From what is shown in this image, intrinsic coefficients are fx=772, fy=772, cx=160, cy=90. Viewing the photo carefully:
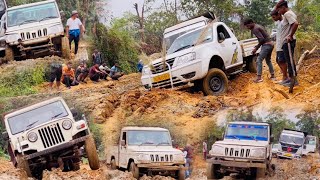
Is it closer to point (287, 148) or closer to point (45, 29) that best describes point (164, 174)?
point (287, 148)

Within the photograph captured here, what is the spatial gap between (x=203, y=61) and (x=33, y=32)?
2537 millimetres

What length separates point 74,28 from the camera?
954 cm

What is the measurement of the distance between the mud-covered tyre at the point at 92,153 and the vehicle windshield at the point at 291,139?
6.00ft

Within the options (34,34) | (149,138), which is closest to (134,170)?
(149,138)

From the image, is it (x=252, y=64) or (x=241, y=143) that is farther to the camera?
(x=252, y=64)

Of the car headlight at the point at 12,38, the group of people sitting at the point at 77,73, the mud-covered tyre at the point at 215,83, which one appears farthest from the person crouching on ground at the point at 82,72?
A: the car headlight at the point at 12,38

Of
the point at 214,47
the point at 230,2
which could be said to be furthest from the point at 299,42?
the point at 230,2

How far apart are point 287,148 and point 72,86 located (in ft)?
7.67

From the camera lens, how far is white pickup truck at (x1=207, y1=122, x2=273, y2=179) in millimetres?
7160

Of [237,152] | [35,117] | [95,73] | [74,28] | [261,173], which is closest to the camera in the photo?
[261,173]

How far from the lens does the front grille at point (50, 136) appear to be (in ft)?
24.4

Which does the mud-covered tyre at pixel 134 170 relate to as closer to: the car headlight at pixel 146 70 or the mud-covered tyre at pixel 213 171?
the mud-covered tyre at pixel 213 171

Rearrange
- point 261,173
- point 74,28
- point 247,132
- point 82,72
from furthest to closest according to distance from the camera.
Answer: point 74,28, point 82,72, point 247,132, point 261,173

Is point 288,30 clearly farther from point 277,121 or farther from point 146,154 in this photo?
point 146,154
